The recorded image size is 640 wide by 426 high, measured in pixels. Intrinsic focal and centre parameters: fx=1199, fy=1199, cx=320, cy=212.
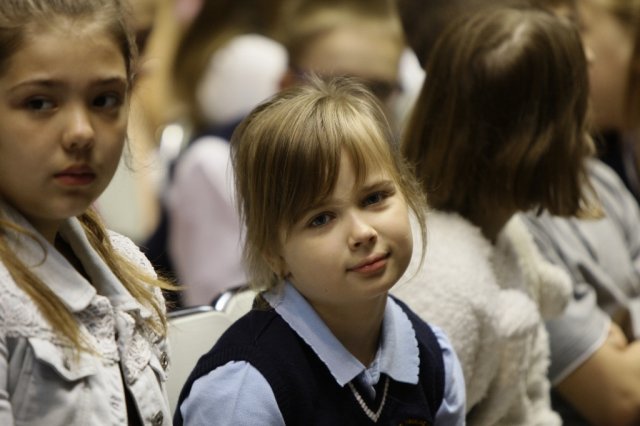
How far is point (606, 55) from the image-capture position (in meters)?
2.43

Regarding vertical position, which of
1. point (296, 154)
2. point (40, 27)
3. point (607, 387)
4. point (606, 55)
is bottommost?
point (607, 387)

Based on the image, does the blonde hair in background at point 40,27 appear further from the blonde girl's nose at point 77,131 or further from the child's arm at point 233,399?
the child's arm at point 233,399

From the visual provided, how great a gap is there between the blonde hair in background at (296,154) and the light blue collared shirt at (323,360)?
65 millimetres

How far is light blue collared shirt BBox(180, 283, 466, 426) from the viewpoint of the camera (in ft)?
4.16

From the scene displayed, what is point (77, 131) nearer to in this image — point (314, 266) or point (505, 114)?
point (314, 266)

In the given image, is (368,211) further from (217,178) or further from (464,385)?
(217,178)

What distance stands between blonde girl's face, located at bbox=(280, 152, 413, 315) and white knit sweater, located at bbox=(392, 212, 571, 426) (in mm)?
252

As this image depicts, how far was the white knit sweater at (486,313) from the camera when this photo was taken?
5.33ft

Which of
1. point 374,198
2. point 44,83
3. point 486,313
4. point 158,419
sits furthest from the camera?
point 486,313

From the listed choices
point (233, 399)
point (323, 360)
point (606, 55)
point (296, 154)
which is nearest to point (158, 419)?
point (233, 399)

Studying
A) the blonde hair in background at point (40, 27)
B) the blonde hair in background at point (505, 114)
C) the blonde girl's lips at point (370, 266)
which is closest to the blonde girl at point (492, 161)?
the blonde hair in background at point (505, 114)

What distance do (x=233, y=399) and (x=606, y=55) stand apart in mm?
1445

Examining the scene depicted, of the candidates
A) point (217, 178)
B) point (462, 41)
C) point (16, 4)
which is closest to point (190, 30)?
point (217, 178)

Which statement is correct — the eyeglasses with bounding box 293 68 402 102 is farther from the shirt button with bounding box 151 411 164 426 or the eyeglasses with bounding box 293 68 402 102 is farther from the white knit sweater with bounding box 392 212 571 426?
the shirt button with bounding box 151 411 164 426
